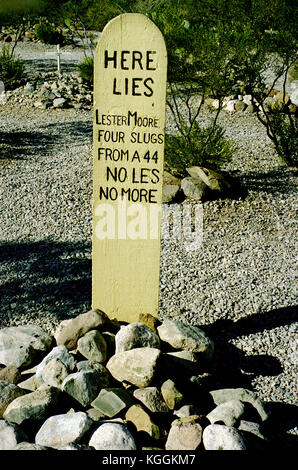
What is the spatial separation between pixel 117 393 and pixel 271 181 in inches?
181

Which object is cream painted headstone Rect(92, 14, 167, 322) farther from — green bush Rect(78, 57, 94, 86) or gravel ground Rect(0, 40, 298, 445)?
green bush Rect(78, 57, 94, 86)

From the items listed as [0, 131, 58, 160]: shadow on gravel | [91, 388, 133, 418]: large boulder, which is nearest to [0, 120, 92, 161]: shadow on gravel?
[0, 131, 58, 160]: shadow on gravel

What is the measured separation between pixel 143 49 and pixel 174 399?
1965 millimetres

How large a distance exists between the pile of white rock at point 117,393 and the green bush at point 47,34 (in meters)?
16.8

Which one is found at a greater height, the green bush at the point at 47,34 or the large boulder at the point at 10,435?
the green bush at the point at 47,34

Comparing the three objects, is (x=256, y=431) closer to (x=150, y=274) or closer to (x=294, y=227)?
(x=150, y=274)

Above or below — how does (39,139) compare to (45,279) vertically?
above

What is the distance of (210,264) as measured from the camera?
4.61 m

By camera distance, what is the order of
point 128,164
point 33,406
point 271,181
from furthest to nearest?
point 271,181, point 128,164, point 33,406

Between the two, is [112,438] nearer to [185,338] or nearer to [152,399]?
[152,399]

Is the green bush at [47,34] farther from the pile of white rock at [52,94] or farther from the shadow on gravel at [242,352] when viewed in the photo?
the shadow on gravel at [242,352]

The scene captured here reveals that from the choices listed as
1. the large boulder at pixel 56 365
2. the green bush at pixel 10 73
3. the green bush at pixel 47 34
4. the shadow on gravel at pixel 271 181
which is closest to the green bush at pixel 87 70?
the green bush at pixel 10 73

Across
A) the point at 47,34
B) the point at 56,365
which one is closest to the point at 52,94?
the point at 47,34

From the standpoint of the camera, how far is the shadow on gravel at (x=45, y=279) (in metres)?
3.92
